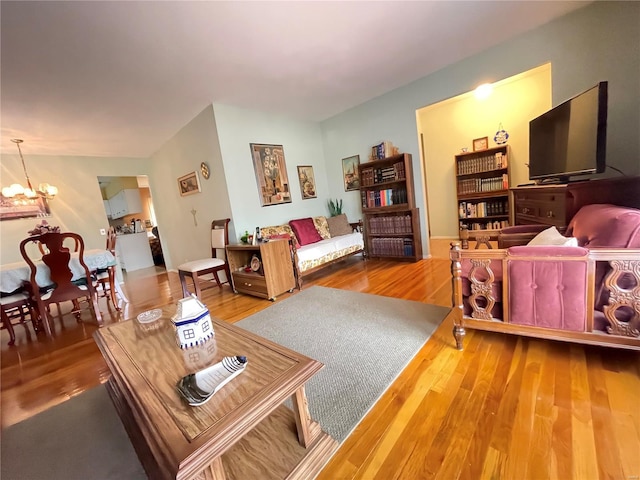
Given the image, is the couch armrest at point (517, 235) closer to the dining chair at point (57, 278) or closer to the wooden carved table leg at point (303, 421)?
the wooden carved table leg at point (303, 421)

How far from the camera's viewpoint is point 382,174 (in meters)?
3.96

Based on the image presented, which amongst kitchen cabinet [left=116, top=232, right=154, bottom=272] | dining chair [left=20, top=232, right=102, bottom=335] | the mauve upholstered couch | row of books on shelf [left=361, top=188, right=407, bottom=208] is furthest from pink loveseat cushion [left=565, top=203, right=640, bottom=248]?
kitchen cabinet [left=116, top=232, right=154, bottom=272]

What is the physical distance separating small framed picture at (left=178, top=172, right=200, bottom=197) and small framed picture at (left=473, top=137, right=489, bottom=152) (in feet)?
15.2

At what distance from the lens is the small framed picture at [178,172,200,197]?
4.02m

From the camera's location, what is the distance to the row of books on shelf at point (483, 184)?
4.06 metres

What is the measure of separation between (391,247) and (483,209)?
1.79m

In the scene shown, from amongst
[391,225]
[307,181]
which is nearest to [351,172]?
[307,181]

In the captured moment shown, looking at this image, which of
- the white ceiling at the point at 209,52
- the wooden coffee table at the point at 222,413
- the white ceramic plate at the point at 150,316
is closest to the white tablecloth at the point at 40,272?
the white ceiling at the point at 209,52

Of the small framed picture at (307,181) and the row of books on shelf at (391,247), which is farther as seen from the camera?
the small framed picture at (307,181)

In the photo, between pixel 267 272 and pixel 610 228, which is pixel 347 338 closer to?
pixel 267 272

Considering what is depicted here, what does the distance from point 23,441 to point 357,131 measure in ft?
15.1

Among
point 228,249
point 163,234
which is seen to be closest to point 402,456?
point 228,249

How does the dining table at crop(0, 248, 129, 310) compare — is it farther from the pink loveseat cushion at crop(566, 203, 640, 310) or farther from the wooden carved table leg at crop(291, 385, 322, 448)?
the pink loveseat cushion at crop(566, 203, 640, 310)

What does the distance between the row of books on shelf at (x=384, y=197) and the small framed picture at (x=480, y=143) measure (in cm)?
172
